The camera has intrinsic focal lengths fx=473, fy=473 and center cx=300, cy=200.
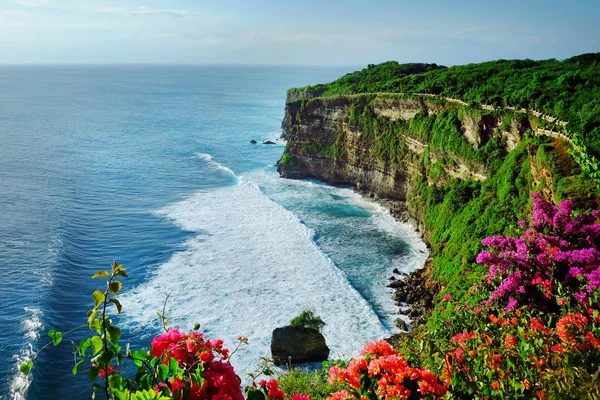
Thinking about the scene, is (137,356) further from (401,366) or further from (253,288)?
(253,288)

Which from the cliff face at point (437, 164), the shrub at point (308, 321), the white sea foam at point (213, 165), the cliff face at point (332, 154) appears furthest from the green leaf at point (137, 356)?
the white sea foam at point (213, 165)

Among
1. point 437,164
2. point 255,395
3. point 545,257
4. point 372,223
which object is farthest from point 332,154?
point 255,395

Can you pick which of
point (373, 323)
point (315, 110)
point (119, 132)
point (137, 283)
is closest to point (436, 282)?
point (373, 323)

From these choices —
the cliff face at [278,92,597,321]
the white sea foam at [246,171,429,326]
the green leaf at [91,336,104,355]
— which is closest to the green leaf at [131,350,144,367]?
the green leaf at [91,336,104,355]

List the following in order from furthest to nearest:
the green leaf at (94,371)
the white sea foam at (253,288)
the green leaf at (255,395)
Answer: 1. the white sea foam at (253,288)
2. the green leaf at (255,395)
3. the green leaf at (94,371)

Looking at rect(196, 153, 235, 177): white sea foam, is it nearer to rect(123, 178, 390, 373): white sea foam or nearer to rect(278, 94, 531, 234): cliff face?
rect(278, 94, 531, 234): cliff face

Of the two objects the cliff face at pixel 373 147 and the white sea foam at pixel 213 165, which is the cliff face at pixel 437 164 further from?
the white sea foam at pixel 213 165
